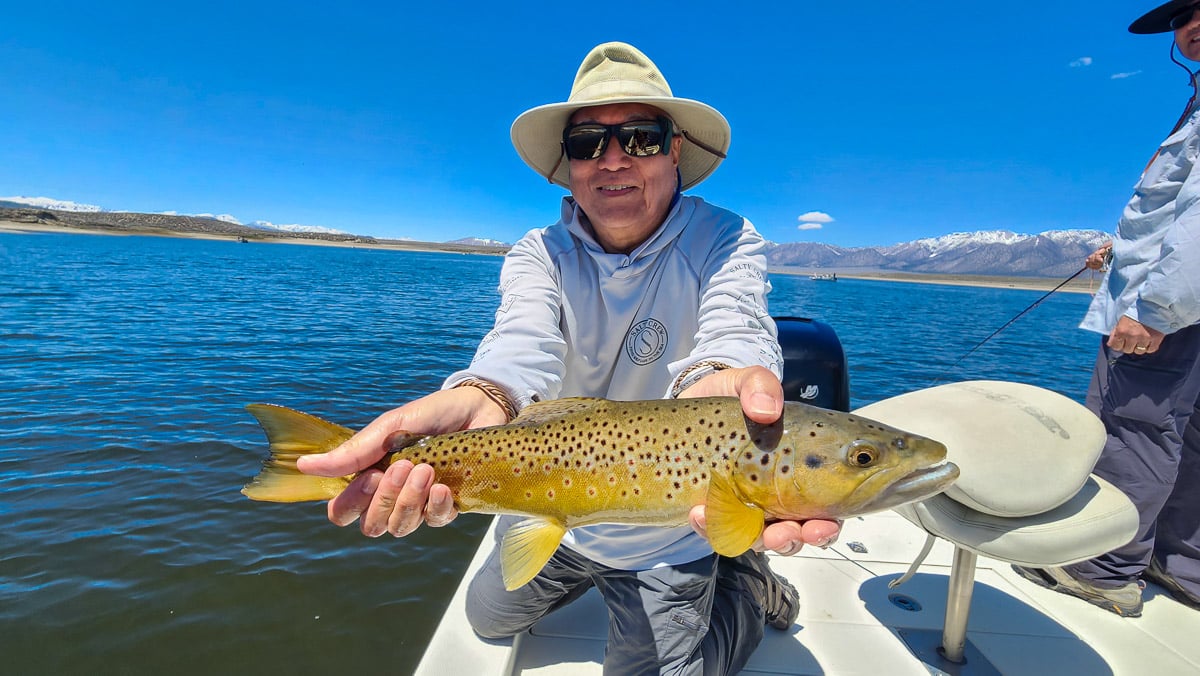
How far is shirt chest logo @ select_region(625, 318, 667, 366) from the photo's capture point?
11.9 feet

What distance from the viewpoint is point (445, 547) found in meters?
7.39

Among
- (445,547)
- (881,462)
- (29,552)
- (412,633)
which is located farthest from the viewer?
(445,547)

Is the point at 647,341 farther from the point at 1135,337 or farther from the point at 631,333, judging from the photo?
the point at 1135,337

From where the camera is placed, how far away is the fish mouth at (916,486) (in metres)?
2.22

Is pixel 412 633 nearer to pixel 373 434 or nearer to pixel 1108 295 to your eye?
pixel 373 434

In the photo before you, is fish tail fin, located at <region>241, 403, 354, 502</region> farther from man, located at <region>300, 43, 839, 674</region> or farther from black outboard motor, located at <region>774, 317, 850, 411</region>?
black outboard motor, located at <region>774, 317, 850, 411</region>

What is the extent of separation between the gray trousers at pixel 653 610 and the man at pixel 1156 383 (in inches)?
106

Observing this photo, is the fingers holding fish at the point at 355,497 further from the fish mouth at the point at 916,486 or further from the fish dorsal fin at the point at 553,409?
the fish mouth at the point at 916,486

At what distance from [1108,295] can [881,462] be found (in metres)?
3.62

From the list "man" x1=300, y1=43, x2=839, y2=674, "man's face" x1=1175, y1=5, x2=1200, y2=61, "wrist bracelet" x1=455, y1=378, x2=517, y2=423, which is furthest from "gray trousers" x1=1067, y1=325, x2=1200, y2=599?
"wrist bracelet" x1=455, y1=378, x2=517, y2=423

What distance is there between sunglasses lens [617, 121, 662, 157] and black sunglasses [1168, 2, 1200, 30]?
421 cm

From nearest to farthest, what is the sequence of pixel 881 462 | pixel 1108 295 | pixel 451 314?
pixel 881 462 < pixel 1108 295 < pixel 451 314

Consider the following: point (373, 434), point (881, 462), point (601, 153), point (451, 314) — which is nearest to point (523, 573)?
point (373, 434)

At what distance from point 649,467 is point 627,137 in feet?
6.68
